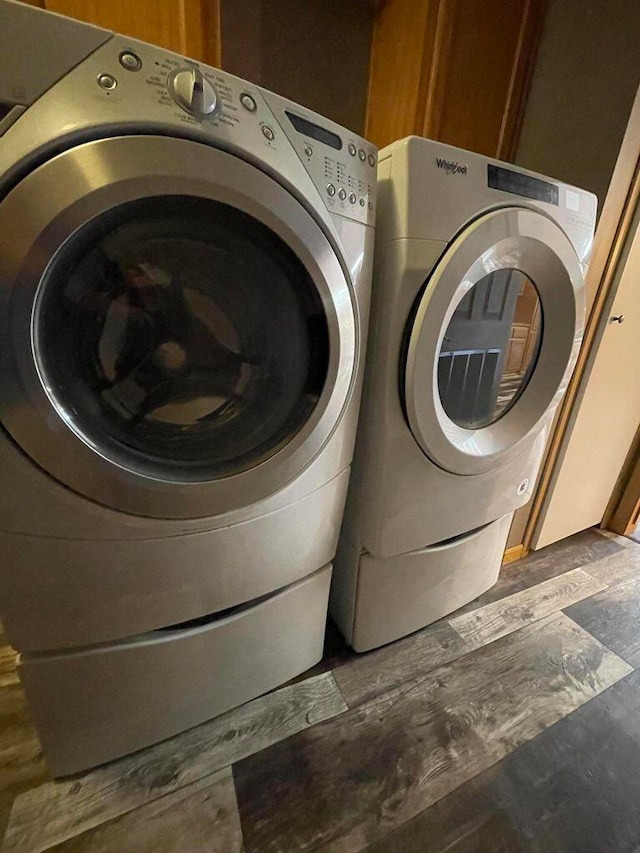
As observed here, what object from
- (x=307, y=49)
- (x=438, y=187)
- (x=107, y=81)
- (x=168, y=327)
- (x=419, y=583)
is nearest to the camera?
(x=107, y=81)

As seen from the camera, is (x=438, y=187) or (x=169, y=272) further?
(x=438, y=187)

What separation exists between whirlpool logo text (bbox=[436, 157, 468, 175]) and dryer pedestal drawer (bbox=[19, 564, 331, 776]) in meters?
0.77

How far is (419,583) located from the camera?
95 centimetres

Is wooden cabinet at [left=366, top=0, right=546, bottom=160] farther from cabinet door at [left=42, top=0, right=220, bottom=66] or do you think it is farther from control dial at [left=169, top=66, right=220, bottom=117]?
control dial at [left=169, top=66, right=220, bottom=117]

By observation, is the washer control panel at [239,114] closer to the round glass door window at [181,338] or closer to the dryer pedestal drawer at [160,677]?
the round glass door window at [181,338]

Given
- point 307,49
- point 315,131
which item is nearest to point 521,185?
point 315,131

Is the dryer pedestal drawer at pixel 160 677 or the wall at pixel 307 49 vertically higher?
the wall at pixel 307 49

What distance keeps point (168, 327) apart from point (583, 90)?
3.93 feet

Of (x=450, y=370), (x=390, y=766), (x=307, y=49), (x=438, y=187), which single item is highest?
(x=307, y=49)

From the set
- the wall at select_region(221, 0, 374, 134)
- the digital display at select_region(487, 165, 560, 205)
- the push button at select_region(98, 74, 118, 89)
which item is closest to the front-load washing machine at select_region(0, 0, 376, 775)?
the push button at select_region(98, 74, 118, 89)

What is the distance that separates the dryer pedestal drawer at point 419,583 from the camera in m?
0.89

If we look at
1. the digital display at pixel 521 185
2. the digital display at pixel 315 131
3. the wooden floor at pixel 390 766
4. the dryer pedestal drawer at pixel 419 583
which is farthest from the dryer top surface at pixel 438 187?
the wooden floor at pixel 390 766

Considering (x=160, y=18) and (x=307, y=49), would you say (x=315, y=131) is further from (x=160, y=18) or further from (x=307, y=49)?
(x=307, y=49)

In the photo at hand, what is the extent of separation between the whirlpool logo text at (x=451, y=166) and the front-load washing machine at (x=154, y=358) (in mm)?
Answer: 115
